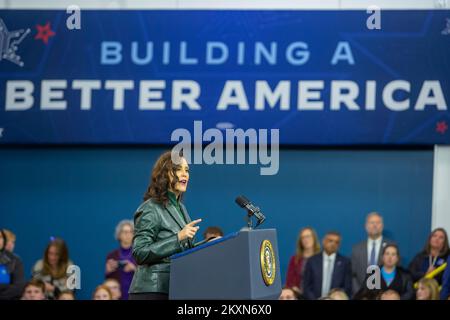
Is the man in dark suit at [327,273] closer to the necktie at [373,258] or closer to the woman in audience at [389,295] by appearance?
the necktie at [373,258]

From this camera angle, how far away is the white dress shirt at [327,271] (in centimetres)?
950

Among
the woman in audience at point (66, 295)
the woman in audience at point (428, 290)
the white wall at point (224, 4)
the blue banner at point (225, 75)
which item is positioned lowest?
the woman in audience at point (66, 295)

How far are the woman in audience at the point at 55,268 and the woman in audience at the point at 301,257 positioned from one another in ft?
7.58

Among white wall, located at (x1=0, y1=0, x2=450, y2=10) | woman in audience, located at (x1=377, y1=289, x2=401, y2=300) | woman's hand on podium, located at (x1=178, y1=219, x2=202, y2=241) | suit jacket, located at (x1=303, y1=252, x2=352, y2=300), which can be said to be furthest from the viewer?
white wall, located at (x1=0, y1=0, x2=450, y2=10)

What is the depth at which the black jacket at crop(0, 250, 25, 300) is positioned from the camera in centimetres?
876

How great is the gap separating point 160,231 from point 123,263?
4874 mm

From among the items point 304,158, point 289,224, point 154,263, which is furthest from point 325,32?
point 154,263

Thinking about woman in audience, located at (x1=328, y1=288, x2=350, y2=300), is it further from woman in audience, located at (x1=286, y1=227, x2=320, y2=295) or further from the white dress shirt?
woman in audience, located at (x1=286, y1=227, x2=320, y2=295)

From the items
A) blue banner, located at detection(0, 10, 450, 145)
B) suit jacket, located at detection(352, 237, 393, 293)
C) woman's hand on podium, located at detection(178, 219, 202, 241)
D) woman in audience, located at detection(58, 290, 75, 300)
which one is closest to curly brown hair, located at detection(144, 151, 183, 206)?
woman's hand on podium, located at detection(178, 219, 202, 241)

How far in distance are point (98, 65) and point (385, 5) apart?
3508mm

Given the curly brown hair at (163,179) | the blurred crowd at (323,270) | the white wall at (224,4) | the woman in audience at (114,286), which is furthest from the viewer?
the white wall at (224,4)

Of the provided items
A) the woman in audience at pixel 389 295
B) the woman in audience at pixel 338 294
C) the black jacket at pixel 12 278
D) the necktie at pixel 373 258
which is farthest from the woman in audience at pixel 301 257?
the black jacket at pixel 12 278

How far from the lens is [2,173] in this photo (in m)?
11.5

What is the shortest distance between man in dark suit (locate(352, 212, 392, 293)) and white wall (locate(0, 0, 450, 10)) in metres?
2.57
